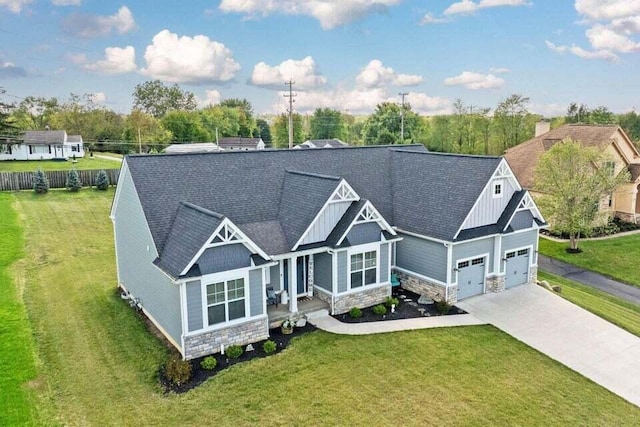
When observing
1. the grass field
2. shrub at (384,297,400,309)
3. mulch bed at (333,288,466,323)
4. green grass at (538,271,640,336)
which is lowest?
green grass at (538,271,640,336)

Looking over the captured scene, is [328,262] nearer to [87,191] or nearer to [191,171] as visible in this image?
[191,171]

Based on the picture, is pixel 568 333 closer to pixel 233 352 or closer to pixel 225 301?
pixel 233 352

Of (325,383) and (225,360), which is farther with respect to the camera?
(225,360)

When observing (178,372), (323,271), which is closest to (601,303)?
(323,271)

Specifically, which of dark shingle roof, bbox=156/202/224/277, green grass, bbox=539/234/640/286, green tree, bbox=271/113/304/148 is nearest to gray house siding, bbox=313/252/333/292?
dark shingle roof, bbox=156/202/224/277

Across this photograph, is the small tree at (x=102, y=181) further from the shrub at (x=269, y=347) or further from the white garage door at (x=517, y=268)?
the white garage door at (x=517, y=268)

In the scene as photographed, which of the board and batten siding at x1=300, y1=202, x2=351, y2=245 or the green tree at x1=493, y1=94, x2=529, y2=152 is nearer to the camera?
the board and batten siding at x1=300, y1=202, x2=351, y2=245

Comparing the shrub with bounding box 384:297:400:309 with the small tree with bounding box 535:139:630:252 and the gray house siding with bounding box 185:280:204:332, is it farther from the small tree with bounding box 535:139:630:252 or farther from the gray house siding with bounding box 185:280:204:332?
the small tree with bounding box 535:139:630:252
